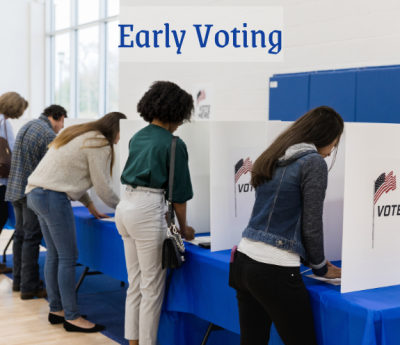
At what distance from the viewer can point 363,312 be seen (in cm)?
145

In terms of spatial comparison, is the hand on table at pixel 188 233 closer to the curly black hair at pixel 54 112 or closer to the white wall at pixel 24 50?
the curly black hair at pixel 54 112

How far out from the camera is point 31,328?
301 centimetres

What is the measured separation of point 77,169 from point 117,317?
109 centimetres

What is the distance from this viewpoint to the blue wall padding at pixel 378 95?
8.79ft

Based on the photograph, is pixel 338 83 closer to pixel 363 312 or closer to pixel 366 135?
pixel 366 135

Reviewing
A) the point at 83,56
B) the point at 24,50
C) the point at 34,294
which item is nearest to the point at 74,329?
the point at 34,294

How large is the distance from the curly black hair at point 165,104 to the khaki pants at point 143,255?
0.32m

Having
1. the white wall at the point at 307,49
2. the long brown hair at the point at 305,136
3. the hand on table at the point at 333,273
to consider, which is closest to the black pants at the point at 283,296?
the hand on table at the point at 333,273

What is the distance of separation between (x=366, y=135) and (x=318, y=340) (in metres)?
0.66

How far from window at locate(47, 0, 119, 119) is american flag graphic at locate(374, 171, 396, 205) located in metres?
5.92

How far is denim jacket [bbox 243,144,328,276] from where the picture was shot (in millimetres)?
1478

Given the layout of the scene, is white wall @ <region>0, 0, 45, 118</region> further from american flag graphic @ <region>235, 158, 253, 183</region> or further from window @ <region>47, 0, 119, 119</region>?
american flag graphic @ <region>235, 158, 253, 183</region>

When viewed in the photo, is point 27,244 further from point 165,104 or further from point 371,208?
point 371,208

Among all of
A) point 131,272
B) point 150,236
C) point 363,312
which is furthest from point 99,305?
point 363,312
